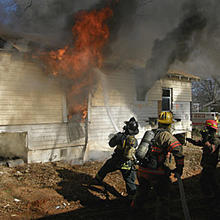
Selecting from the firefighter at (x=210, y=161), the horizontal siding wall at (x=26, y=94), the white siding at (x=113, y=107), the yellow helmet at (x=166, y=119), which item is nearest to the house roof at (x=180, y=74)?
the white siding at (x=113, y=107)

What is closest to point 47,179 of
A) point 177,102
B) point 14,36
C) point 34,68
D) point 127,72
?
point 34,68

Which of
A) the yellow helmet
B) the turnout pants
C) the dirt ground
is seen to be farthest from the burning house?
the yellow helmet

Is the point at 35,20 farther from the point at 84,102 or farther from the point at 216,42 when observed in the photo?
the point at 216,42

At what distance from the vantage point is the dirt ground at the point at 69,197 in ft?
12.9

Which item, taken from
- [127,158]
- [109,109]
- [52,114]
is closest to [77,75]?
[52,114]

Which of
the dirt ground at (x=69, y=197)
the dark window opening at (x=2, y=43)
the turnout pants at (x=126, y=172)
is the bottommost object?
the dirt ground at (x=69, y=197)

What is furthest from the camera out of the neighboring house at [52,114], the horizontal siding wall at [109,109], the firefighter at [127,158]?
the horizontal siding wall at [109,109]

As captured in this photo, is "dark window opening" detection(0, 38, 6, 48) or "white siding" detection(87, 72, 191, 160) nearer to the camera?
"dark window opening" detection(0, 38, 6, 48)

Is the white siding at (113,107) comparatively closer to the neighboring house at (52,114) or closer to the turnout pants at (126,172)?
the neighboring house at (52,114)

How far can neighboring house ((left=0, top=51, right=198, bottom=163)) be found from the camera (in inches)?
277

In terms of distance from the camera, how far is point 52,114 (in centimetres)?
781

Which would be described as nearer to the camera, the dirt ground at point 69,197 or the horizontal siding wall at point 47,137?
the dirt ground at point 69,197

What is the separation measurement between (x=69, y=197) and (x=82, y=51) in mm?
5062

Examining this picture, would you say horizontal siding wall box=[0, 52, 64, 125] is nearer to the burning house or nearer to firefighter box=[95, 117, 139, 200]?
the burning house
